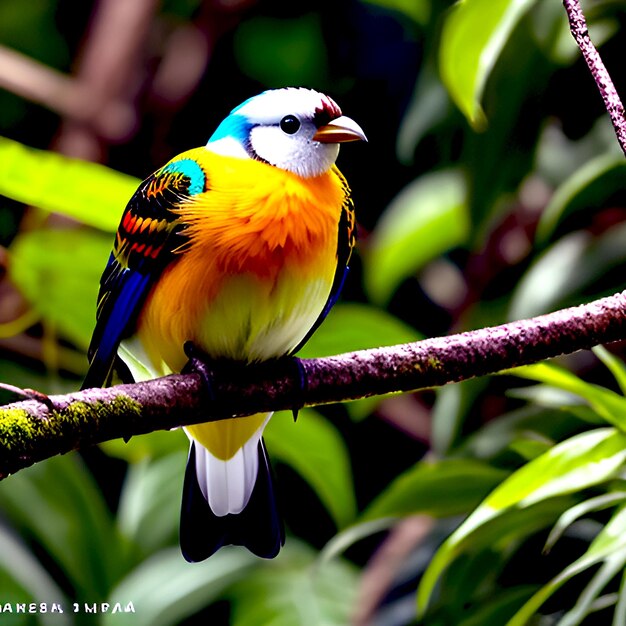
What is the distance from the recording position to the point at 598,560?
1140 millimetres

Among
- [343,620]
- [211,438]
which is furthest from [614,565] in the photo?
[343,620]

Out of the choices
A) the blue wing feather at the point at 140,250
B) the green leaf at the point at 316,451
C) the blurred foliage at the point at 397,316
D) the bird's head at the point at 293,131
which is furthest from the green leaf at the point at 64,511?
the bird's head at the point at 293,131

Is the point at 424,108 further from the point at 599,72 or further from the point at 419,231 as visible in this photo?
the point at 599,72

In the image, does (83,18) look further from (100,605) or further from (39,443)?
(39,443)

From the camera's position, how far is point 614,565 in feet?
3.91

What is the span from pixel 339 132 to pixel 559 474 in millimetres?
445

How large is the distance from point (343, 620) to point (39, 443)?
41.5 inches

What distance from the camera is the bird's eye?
115 cm

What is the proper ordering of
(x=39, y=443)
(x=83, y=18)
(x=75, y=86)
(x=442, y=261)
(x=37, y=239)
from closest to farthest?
(x=39, y=443)
(x=37, y=239)
(x=75, y=86)
(x=442, y=261)
(x=83, y=18)

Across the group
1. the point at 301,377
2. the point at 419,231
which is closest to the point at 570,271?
the point at 419,231

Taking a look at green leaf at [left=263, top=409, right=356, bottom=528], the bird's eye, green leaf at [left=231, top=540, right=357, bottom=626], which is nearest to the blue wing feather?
the bird's eye

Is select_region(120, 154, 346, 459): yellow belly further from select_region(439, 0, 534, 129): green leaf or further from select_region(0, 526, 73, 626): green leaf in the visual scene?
select_region(0, 526, 73, 626): green leaf

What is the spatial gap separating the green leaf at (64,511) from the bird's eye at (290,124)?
0.95 metres

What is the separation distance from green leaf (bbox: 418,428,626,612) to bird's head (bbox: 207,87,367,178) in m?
0.41
